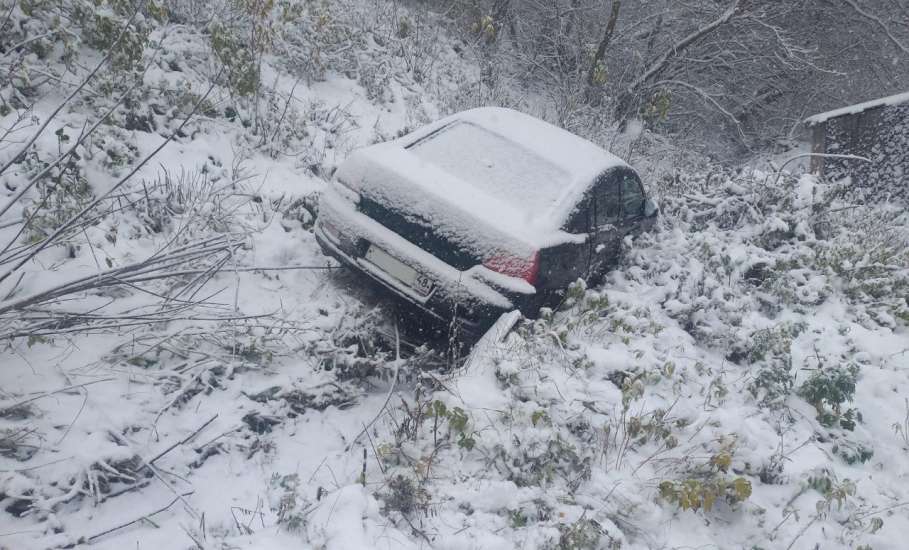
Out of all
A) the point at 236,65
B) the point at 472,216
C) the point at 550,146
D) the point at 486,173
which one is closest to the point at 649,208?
the point at 550,146

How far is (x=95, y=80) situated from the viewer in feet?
18.0

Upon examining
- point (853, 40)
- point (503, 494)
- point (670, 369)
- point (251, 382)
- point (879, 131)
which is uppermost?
point (853, 40)

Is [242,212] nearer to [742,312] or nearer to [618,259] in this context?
[618,259]

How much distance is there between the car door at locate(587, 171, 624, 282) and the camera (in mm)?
4500

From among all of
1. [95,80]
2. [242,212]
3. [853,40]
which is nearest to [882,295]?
[242,212]

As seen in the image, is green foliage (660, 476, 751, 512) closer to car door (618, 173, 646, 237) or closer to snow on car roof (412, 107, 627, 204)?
snow on car roof (412, 107, 627, 204)

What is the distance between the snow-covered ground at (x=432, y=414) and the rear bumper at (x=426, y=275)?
0.67 ft

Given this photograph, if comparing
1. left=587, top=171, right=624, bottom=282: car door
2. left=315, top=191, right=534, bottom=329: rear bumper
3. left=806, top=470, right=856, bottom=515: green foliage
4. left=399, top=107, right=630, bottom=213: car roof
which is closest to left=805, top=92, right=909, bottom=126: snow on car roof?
left=399, top=107, right=630, bottom=213: car roof

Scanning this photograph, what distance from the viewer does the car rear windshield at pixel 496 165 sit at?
13.3 feet

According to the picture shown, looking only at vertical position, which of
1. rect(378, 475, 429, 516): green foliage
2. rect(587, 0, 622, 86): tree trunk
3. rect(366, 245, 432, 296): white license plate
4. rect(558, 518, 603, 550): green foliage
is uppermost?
rect(587, 0, 622, 86): tree trunk

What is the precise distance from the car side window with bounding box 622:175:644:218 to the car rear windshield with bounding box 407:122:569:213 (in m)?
0.94

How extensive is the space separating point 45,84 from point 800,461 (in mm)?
6871

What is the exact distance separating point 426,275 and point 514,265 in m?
0.58

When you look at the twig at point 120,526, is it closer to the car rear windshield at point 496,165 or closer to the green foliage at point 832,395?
the car rear windshield at point 496,165
